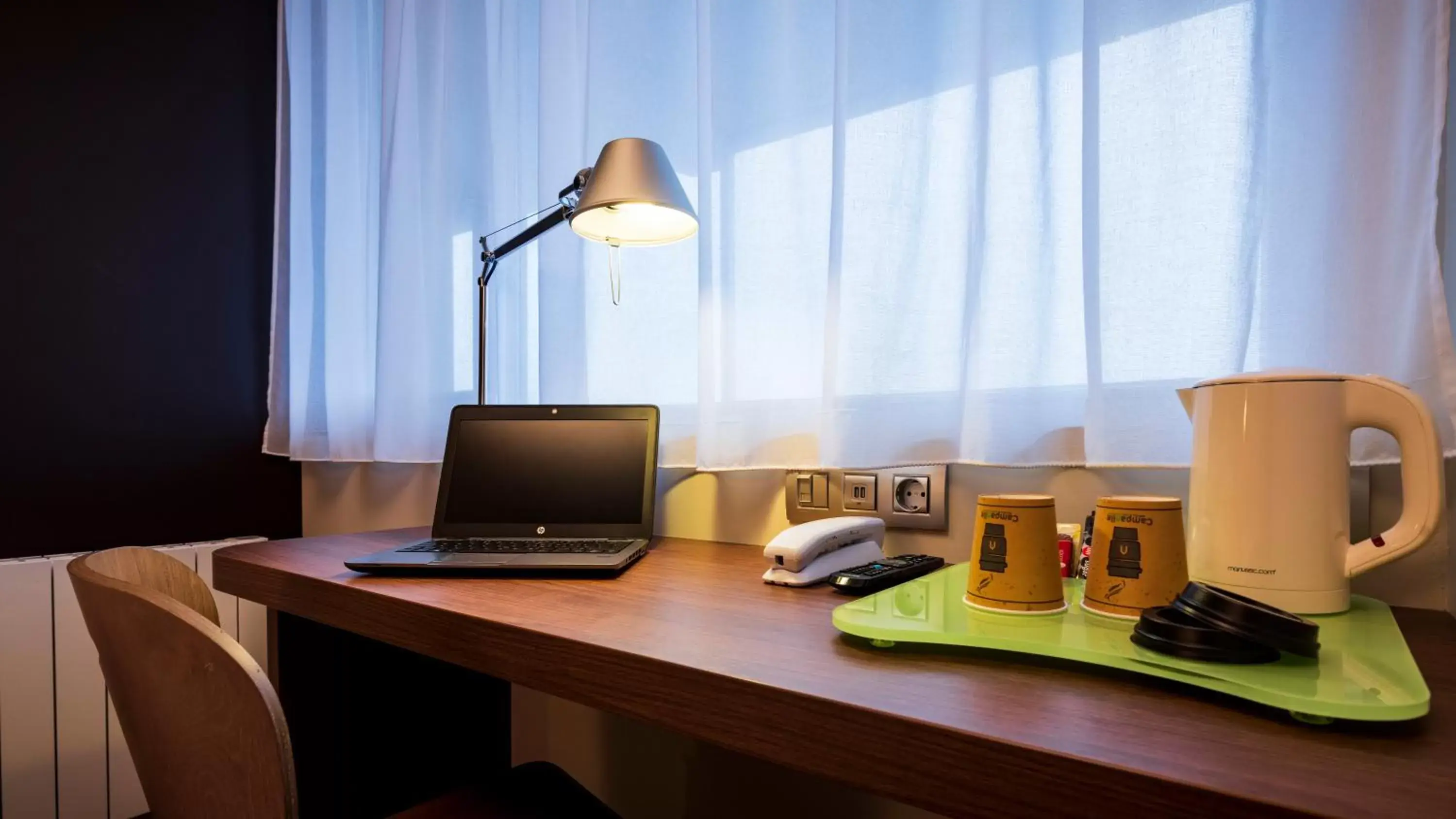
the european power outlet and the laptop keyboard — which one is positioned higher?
the european power outlet

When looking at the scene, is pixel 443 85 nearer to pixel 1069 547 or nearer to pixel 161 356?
pixel 161 356

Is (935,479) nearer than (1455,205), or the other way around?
(1455,205)

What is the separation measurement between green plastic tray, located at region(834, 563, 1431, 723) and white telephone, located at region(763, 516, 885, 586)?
124 mm

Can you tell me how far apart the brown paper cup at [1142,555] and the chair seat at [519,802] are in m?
0.55

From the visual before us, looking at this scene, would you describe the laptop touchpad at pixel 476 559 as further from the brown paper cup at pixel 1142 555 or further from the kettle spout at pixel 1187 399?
the kettle spout at pixel 1187 399

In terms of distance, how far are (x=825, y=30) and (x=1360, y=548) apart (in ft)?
2.87

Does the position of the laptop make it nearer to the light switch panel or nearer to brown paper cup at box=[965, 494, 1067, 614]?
the light switch panel

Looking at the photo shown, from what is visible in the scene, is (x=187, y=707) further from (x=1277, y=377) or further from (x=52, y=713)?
(x=52, y=713)

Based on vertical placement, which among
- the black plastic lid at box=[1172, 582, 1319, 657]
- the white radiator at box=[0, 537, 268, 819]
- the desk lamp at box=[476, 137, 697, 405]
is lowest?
the white radiator at box=[0, 537, 268, 819]

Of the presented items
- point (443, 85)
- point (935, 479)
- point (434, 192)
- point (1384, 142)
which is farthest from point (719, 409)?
point (443, 85)

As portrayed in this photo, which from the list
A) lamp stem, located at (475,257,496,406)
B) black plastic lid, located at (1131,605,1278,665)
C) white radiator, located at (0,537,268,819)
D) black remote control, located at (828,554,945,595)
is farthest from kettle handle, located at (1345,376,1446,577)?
white radiator, located at (0,537,268,819)

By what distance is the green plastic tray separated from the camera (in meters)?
0.39

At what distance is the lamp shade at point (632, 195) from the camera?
0.98 m

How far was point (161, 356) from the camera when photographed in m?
1.83
